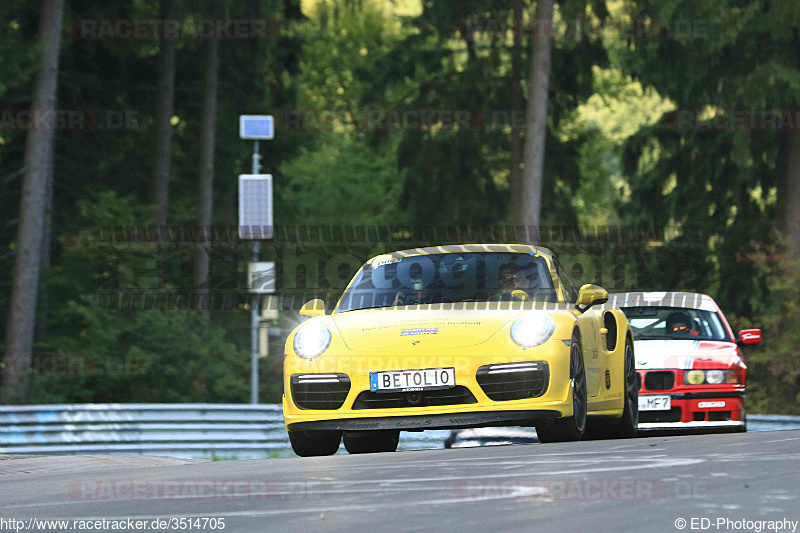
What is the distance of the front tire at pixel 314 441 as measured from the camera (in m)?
10.8

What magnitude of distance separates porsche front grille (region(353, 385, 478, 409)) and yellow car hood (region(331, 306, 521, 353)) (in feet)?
1.03

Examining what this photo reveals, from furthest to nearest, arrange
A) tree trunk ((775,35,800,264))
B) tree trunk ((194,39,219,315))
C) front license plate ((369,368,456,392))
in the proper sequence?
tree trunk ((194,39,219,315))
tree trunk ((775,35,800,264))
front license plate ((369,368,456,392))

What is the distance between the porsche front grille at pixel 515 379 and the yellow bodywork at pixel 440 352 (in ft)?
0.12

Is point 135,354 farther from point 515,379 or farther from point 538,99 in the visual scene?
point 515,379

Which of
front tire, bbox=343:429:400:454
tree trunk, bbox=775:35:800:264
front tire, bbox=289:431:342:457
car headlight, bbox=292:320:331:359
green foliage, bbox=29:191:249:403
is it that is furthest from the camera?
tree trunk, bbox=775:35:800:264

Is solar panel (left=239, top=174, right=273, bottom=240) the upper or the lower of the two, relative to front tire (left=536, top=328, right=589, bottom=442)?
upper

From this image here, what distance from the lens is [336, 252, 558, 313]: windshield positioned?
11133 millimetres

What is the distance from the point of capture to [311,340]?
10477mm

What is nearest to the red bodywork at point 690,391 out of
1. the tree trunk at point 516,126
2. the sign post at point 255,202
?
the sign post at point 255,202

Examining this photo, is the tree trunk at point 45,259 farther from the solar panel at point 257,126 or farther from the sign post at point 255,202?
the solar panel at point 257,126

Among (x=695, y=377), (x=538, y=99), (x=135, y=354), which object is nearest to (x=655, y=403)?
(x=695, y=377)

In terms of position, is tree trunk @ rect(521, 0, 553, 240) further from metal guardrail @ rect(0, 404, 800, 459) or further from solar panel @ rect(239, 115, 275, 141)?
metal guardrail @ rect(0, 404, 800, 459)

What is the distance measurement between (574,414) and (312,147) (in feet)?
111

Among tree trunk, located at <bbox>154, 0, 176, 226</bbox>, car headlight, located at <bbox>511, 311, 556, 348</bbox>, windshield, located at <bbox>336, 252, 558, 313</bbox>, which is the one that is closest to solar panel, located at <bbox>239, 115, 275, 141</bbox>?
tree trunk, located at <bbox>154, 0, 176, 226</bbox>
